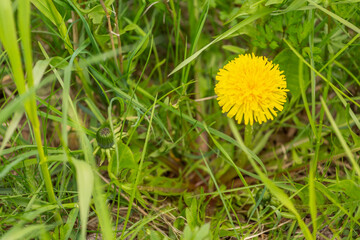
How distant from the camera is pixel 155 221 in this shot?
1.00 meters

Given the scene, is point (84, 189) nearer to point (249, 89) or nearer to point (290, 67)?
point (249, 89)

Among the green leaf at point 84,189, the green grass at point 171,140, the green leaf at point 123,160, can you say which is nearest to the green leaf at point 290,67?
the green grass at point 171,140

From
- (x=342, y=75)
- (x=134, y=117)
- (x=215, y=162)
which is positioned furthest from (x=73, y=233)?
(x=342, y=75)

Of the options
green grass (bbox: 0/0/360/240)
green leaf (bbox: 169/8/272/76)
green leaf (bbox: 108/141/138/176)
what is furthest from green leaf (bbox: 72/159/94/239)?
green leaf (bbox: 169/8/272/76)

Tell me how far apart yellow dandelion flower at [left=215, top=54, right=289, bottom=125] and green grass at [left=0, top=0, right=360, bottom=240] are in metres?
0.08

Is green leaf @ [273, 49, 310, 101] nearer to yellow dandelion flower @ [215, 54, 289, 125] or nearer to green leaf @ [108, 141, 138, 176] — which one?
yellow dandelion flower @ [215, 54, 289, 125]

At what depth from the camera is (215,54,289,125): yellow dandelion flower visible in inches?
32.5

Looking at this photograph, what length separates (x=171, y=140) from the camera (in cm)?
108

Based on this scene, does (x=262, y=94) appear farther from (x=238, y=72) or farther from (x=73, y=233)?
(x=73, y=233)

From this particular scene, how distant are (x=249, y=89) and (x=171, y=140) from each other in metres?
0.33

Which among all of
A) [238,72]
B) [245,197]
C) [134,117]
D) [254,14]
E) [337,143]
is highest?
[254,14]

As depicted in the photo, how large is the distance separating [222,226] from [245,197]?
0.64 feet

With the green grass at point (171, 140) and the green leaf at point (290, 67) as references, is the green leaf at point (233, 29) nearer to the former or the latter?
the green grass at point (171, 140)

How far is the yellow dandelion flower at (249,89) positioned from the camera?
0.83 meters
